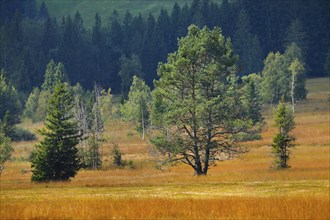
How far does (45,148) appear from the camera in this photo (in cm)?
4575

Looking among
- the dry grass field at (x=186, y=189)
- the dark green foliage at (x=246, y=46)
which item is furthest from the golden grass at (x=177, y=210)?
the dark green foliage at (x=246, y=46)

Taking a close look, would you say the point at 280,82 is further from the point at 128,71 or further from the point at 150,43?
the point at 150,43

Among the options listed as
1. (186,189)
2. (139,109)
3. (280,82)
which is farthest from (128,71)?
(186,189)

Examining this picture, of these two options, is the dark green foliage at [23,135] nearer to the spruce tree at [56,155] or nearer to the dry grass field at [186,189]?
the dry grass field at [186,189]

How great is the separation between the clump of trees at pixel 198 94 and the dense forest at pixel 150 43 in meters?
116

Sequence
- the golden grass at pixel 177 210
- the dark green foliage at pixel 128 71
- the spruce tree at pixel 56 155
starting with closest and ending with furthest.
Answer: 1. the golden grass at pixel 177 210
2. the spruce tree at pixel 56 155
3. the dark green foliage at pixel 128 71

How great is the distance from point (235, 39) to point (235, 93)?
430 ft

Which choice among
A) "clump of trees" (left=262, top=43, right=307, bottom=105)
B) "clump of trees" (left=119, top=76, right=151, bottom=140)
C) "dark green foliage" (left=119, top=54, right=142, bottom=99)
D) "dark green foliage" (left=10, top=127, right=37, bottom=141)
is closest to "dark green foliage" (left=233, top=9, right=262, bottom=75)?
"dark green foliage" (left=119, top=54, right=142, bottom=99)

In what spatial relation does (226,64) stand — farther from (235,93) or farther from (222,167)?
(222,167)

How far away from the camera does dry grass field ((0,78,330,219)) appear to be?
20234 millimetres

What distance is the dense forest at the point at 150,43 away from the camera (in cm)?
16862

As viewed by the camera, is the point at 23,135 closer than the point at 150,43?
Yes

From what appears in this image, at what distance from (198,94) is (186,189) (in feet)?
51.5

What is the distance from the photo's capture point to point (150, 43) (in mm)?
187375
